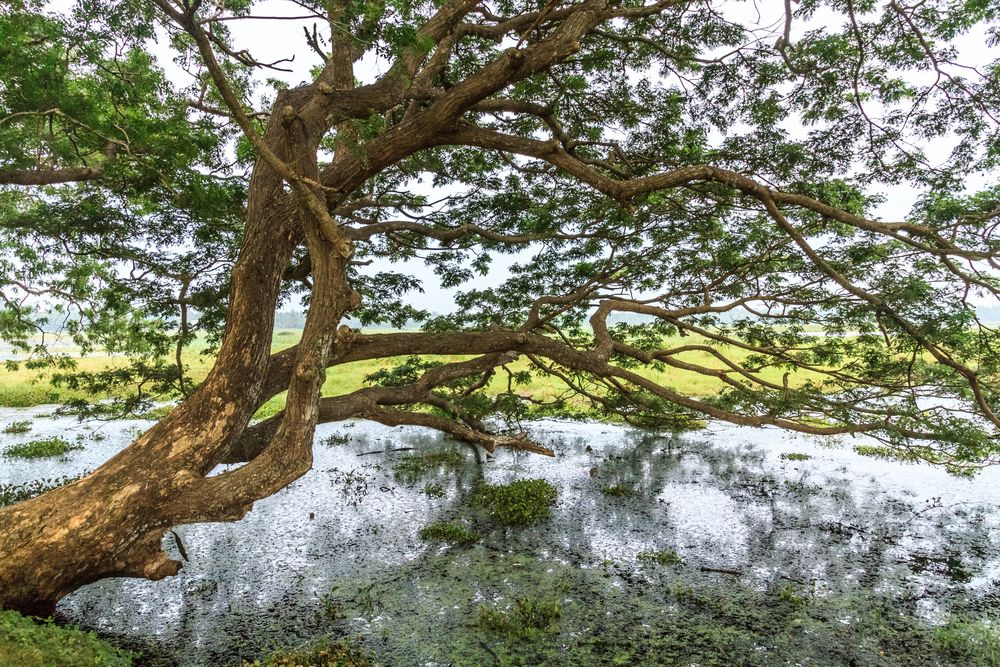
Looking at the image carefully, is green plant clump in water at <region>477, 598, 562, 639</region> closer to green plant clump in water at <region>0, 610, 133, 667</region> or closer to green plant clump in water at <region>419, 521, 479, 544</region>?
green plant clump in water at <region>419, 521, 479, 544</region>

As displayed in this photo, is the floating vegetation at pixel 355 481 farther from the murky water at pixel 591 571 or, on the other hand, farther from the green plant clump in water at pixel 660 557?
the green plant clump in water at pixel 660 557

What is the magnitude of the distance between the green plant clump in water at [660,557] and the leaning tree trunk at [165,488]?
4.35 m

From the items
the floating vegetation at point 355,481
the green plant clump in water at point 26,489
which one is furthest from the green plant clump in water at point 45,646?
the floating vegetation at point 355,481

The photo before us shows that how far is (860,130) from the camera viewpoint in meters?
5.85

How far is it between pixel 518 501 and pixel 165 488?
4923 mm

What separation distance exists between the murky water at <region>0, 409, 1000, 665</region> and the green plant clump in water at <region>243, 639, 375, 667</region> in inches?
7.5

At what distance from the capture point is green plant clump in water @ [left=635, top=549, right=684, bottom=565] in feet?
20.7

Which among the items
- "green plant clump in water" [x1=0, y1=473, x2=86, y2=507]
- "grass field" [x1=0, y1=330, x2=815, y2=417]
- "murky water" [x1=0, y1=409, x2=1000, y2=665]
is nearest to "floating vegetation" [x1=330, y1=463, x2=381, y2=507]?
"murky water" [x1=0, y1=409, x2=1000, y2=665]

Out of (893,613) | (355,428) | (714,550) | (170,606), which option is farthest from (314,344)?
(355,428)

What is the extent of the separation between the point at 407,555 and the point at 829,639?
173 inches

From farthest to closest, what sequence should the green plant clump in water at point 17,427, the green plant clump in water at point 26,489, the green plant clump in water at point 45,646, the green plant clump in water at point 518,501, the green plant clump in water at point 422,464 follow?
1. the green plant clump in water at point 17,427
2. the green plant clump in water at point 422,464
3. the green plant clump in water at point 518,501
4. the green plant clump in water at point 26,489
5. the green plant clump in water at point 45,646

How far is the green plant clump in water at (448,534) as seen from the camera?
6.81 meters

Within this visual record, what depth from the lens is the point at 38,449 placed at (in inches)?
416

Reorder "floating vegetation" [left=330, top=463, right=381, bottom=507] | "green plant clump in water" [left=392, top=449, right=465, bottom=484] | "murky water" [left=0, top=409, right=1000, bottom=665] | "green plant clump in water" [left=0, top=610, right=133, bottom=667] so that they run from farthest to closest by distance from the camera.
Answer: "green plant clump in water" [left=392, top=449, right=465, bottom=484] → "floating vegetation" [left=330, top=463, right=381, bottom=507] → "murky water" [left=0, top=409, right=1000, bottom=665] → "green plant clump in water" [left=0, top=610, right=133, bottom=667]
